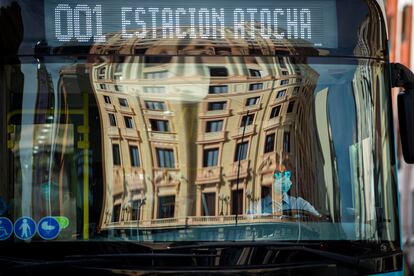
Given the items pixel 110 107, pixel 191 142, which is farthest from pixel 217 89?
pixel 110 107

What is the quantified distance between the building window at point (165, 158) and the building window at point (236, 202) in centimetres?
37

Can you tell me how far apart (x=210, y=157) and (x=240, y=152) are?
17 cm

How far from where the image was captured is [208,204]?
4547mm

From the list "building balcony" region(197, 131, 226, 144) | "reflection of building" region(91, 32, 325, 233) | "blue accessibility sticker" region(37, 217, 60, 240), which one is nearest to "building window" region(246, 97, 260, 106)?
"reflection of building" region(91, 32, 325, 233)

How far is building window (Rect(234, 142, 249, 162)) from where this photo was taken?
460 centimetres

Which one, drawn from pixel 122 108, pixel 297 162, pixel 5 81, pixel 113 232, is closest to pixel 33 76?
pixel 5 81

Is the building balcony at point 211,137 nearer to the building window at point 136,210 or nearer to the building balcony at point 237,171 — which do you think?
the building balcony at point 237,171

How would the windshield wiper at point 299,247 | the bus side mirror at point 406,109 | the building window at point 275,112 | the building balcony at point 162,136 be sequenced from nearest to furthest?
the windshield wiper at point 299,247
the building balcony at point 162,136
the building window at point 275,112
the bus side mirror at point 406,109

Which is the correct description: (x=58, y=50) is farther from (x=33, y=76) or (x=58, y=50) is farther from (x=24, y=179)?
(x=24, y=179)

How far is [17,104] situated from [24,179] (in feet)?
1.36

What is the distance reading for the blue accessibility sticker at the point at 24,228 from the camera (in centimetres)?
455

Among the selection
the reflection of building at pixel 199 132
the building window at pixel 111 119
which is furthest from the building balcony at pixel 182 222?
the building window at pixel 111 119

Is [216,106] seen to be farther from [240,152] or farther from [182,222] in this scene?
[182,222]

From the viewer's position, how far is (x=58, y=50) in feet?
15.2
